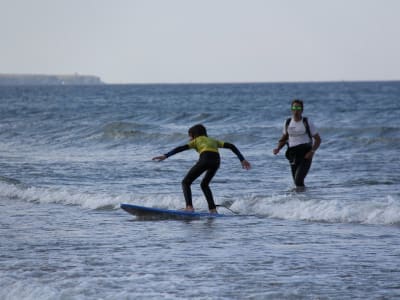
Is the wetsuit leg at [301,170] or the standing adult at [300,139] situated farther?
the wetsuit leg at [301,170]

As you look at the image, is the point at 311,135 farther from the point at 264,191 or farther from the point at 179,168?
the point at 179,168

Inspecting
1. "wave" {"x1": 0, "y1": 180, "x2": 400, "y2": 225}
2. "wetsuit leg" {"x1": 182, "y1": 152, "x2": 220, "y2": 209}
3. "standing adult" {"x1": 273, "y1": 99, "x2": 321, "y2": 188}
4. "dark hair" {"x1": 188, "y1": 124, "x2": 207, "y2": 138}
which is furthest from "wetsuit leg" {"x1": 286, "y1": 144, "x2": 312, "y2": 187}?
"dark hair" {"x1": 188, "y1": 124, "x2": 207, "y2": 138}

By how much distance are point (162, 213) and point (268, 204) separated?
6.12 feet

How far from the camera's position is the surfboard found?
1237cm

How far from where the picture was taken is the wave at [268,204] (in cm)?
1200

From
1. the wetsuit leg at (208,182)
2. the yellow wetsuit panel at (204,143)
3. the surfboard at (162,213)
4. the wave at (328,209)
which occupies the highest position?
the yellow wetsuit panel at (204,143)

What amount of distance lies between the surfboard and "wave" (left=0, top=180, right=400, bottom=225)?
95cm

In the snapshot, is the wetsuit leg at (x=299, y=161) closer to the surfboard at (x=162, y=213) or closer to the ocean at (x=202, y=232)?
the ocean at (x=202, y=232)

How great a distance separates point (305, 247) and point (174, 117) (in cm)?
3843

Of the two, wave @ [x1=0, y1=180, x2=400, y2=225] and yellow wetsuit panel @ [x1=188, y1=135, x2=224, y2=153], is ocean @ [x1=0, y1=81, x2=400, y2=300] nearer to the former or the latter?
wave @ [x1=0, y1=180, x2=400, y2=225]

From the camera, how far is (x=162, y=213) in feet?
40.8

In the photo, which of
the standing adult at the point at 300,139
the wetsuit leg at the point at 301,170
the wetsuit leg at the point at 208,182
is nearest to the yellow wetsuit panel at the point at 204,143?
the wetsuit leg at the point at 208,182

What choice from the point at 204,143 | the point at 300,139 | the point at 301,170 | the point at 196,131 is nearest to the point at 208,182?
the point at 204,143

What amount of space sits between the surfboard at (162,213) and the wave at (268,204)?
37.5 inches
